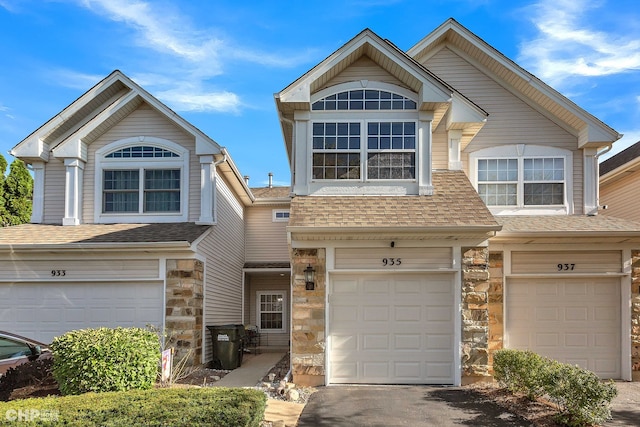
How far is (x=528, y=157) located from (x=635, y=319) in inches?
169

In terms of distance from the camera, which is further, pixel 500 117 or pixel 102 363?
pixel 500 117

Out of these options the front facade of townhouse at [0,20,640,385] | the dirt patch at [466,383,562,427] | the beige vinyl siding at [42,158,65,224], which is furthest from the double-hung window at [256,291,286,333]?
the dirt patch at [466,383,562,427]

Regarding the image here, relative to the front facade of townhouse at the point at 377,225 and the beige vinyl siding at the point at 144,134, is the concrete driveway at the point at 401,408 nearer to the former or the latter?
the front facade of townhouse at the point at 377,225

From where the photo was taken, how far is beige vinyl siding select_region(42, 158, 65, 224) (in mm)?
14367

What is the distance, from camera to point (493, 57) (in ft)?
43.7

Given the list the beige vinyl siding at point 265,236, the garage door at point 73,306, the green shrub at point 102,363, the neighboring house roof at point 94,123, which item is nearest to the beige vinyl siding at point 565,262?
the neighboring house roof at point 94,123

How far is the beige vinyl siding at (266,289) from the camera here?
19.8 metres

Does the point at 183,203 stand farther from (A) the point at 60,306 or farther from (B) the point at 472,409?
(B) the point at 472,409

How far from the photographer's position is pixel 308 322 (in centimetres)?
1053

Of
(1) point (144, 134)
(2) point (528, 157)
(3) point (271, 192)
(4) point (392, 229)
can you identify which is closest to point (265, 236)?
(3) point (271, 192)

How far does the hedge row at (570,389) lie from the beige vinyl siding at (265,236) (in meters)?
12.2

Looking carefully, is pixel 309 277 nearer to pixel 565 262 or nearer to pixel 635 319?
pixel 565 262

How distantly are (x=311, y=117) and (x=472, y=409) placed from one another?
665 cm

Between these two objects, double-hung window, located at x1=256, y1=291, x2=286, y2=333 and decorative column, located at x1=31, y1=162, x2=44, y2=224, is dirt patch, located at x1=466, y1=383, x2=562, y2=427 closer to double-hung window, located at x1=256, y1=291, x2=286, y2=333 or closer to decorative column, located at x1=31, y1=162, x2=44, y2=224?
double-hung window, located at x1=256, y1=291, x2=286, y2=333
